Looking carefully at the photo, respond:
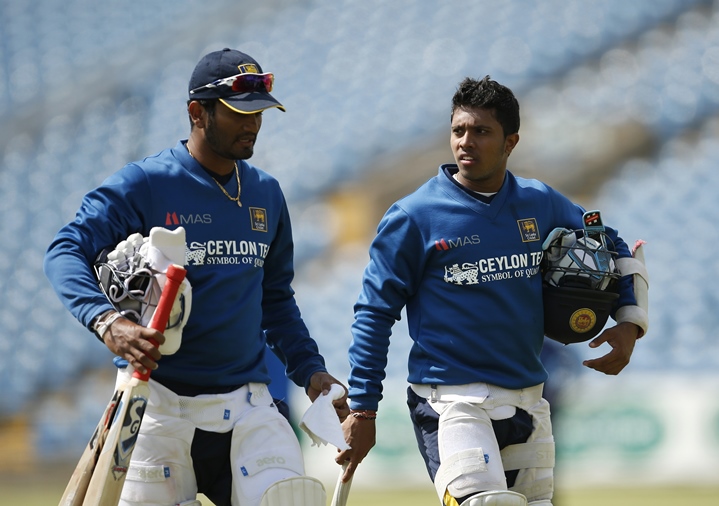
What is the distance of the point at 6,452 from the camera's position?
33.8 feet

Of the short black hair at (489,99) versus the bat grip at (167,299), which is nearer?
the bat grip at (167,299)

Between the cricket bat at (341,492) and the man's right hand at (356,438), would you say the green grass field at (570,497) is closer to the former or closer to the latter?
the cricket bat at (341,492)

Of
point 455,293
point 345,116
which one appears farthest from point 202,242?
point 345,116

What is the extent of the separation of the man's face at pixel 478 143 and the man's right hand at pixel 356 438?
94 centimetres

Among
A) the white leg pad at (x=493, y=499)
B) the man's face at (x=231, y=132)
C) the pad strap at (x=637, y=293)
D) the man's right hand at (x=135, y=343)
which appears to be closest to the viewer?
the man's right hand at (x=135, y=343)

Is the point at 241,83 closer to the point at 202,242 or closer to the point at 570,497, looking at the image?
the point at 202,242

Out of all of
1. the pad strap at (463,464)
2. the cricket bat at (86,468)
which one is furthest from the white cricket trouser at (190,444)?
the pad strap at (463,464)

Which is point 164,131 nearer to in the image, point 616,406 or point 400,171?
point 400,171

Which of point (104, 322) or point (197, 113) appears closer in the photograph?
point (104, 322)

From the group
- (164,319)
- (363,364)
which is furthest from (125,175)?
(363,364)

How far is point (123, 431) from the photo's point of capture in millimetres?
3129

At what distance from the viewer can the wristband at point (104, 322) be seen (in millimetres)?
3033

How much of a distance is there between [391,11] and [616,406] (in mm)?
6076

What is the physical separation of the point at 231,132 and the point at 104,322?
0.85m
